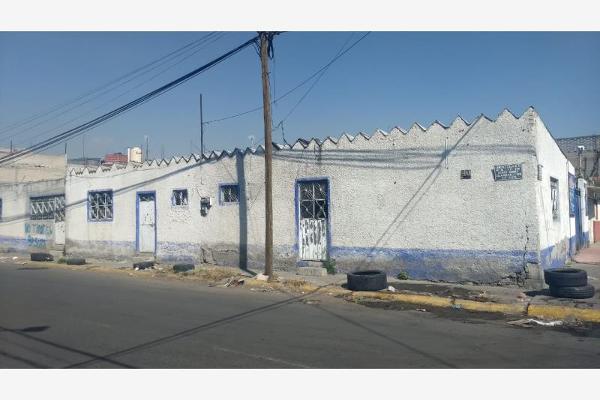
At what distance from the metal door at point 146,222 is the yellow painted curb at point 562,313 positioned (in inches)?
558

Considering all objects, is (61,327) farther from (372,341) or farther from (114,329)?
(372,341)

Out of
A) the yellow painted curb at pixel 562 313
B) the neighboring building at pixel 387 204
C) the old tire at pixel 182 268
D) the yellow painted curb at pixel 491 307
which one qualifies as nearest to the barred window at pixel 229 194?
the neighboring building at pixel 387 204

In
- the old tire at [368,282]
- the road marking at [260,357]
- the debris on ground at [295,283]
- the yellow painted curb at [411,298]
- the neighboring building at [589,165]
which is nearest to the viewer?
the road marking at [260,357]

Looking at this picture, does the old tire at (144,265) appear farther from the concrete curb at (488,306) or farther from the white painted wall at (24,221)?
the white painted wall at (24,221)

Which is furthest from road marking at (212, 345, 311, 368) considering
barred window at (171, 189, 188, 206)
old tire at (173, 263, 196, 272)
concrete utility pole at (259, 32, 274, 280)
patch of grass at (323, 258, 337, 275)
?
barred window at (171, 189, 188, 206)

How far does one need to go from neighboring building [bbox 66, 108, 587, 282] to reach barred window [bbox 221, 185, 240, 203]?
38 mm

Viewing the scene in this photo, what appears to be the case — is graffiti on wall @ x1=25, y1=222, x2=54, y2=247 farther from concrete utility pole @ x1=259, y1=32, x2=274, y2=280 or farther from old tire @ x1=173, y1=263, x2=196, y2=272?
concrete utility pole @ x1=259, y1=32, x2=274, y2=280

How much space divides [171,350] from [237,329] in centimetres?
159

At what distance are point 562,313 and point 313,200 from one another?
783 cm

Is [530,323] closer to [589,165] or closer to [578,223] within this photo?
[578,223]

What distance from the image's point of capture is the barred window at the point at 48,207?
24469 millimetres

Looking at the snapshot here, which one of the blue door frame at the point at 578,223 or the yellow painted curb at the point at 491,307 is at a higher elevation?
the blue door frame at the point at 578,223

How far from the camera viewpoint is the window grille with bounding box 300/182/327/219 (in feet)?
50.2

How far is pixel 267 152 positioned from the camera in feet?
47.2
